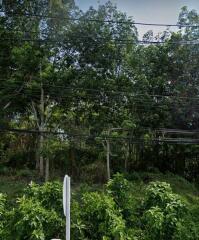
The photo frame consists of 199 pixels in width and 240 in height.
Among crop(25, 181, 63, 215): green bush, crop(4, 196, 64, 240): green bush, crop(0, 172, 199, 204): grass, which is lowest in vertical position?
crop(0, 172, 199, 204): grass

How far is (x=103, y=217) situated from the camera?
723cm

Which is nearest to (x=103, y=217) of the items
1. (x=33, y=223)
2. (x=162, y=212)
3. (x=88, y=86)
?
(x=162, y=212)

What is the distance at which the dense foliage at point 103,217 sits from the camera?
6.99 m

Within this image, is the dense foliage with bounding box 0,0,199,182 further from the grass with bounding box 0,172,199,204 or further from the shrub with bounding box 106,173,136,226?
the shrub with bounding box 106,173,136,226

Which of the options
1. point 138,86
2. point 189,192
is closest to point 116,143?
point 138,86

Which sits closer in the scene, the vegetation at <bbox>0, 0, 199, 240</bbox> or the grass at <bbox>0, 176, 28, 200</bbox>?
Result: the grass at <bbox>0, 176, 28, 200</bbox>

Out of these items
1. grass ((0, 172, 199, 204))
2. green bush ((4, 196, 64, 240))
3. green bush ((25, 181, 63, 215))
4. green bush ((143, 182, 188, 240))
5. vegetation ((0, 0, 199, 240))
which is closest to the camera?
green bush ((4, 196, 64, 240))

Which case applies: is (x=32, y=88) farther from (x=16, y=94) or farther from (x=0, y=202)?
(x=0, y=202)

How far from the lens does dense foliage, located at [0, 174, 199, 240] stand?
6.99 meters

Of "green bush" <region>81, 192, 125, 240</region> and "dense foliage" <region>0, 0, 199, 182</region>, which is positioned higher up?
"dense foliage" <region>0, 0, 199, 182</region>

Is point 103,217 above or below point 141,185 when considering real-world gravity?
above

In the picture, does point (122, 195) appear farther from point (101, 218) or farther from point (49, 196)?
point (49, 196)

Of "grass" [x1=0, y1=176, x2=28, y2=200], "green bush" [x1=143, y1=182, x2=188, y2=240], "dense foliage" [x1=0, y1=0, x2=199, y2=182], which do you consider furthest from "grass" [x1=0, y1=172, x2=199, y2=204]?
"green bush" [x1=143, y1=182, x2=188, y2=240]

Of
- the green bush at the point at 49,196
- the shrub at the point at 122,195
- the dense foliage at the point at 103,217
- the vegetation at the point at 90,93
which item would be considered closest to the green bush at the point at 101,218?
the dense foliage at the point at 103,217
